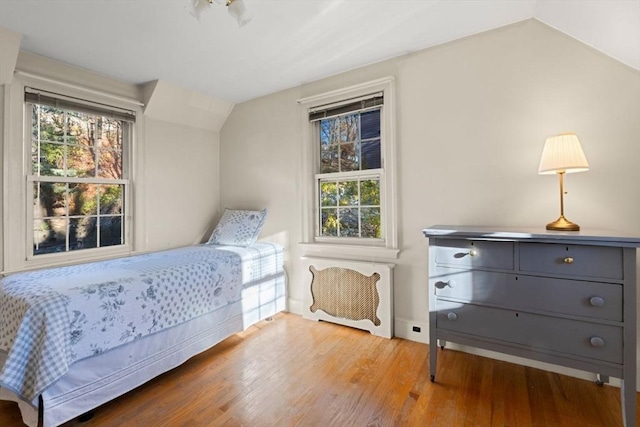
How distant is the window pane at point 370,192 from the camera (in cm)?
267

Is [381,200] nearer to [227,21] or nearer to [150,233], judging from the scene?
[227,21]

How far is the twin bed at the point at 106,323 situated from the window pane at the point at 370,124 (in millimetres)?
1620

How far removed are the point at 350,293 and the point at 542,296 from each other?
1.45 metres

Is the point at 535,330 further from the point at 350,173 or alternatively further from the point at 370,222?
the point at 350,173

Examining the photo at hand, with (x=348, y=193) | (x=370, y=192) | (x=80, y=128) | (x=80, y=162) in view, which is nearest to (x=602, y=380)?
(x=370, y=192)

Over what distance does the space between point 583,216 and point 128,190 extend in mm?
3740

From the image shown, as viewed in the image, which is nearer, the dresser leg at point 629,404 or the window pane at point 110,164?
the dresser leg at point 629,404

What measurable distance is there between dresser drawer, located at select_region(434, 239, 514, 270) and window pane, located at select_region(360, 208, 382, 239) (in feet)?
2.82

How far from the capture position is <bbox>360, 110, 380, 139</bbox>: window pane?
105 inches

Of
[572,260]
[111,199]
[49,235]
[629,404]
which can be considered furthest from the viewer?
[111,199]

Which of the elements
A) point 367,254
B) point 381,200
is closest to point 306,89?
point 381,200

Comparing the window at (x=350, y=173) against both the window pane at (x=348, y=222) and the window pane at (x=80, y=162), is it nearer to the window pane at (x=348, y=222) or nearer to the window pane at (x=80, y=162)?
the window pane at (x=348, y=222)

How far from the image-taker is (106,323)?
64.1 inches

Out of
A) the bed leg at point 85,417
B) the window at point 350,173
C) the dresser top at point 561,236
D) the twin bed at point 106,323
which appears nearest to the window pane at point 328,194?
the window at point 350,173
